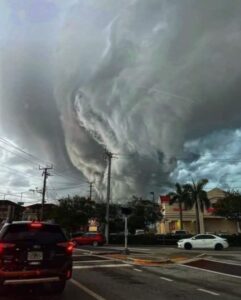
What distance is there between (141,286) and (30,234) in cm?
388

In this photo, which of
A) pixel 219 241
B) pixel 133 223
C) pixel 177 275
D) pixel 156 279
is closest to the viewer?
pixel 156 279

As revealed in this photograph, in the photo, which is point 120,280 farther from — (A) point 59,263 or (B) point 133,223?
(B) point 133,223

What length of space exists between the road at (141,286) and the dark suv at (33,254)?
622 mm

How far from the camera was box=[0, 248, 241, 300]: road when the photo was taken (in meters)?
10.5

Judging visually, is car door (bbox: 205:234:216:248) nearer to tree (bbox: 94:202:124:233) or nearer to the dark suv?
the dark suv

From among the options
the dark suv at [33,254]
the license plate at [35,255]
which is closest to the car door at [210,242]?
the dark suv at [33,254]

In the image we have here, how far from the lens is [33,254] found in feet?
32.3

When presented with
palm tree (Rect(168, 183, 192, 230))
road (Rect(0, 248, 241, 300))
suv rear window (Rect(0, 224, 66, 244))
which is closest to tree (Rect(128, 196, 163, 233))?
palm tree (Rect(168, 183, 192, 230))

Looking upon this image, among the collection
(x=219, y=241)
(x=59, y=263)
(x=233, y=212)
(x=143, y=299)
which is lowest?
(x=143, y=299)

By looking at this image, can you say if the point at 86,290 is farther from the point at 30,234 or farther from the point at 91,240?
the point at 91,240

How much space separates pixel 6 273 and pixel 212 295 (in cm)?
506

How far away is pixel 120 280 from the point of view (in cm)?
1352

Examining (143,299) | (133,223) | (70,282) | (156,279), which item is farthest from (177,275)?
(133,223)

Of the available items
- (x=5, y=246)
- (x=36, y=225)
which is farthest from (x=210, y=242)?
(x=5, y=246)
